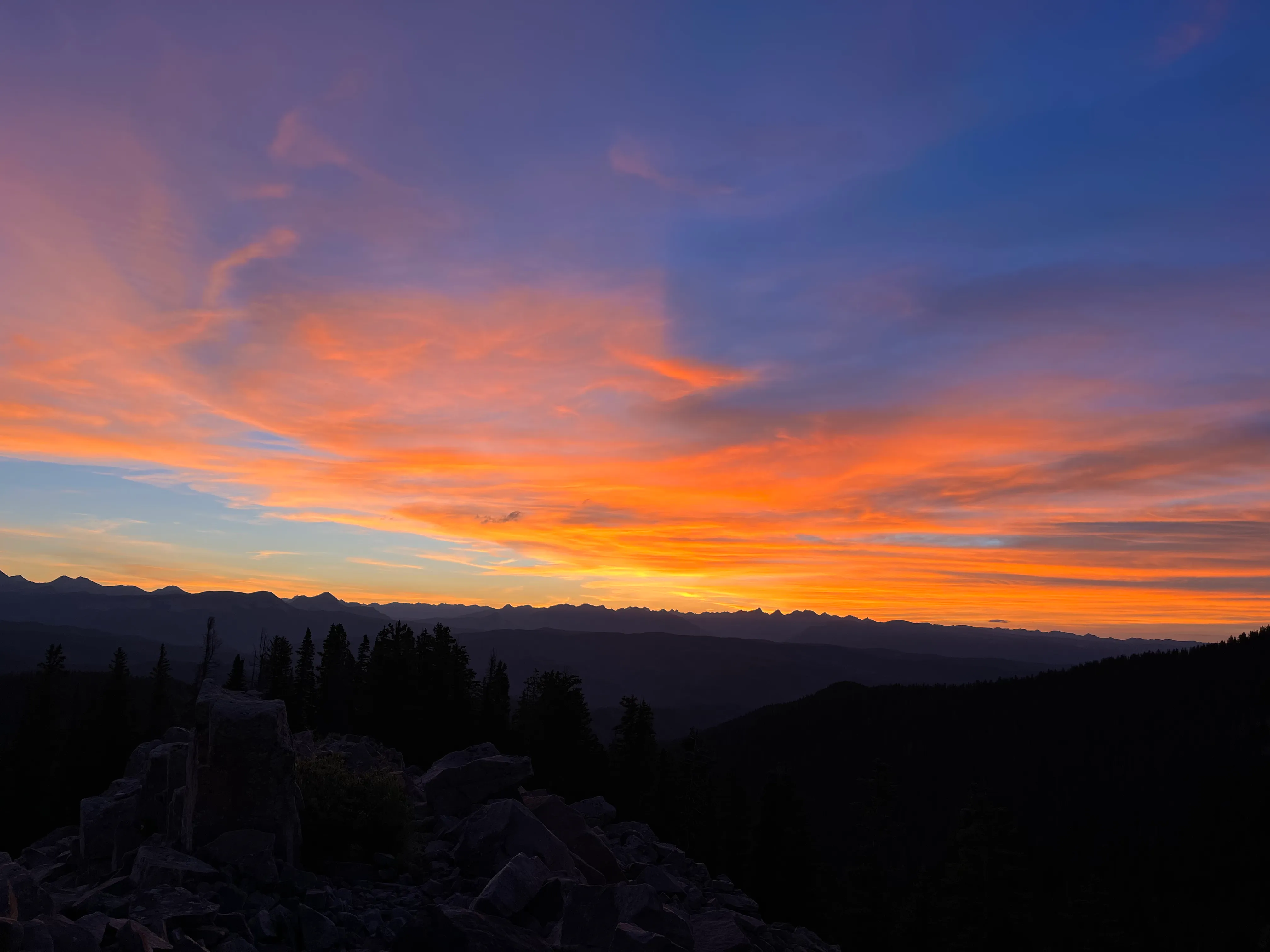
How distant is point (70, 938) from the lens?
32.7ft

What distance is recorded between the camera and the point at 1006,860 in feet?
172

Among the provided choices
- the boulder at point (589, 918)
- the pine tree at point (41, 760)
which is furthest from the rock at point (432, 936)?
the pine tree at point (41, 760)

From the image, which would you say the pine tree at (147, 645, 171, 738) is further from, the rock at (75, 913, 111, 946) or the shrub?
the rock at (75, 913, 111, 946)

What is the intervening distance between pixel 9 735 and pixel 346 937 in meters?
175

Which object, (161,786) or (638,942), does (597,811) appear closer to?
(161,786)

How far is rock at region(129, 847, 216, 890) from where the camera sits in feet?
44.3

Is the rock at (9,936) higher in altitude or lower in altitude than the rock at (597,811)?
higher

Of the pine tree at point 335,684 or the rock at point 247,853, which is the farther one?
the pine tree at point 335,684

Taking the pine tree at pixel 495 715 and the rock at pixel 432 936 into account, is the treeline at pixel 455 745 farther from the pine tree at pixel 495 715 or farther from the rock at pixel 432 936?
A: the rock at pixel 432 936

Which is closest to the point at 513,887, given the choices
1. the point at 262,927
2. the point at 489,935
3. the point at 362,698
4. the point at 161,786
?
the point at 489,935

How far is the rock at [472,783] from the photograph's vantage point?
2320cm

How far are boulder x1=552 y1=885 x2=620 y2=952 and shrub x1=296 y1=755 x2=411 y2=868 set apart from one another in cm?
556

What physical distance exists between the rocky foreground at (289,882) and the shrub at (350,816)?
1.82 feet

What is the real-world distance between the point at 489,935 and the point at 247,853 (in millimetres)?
5762
